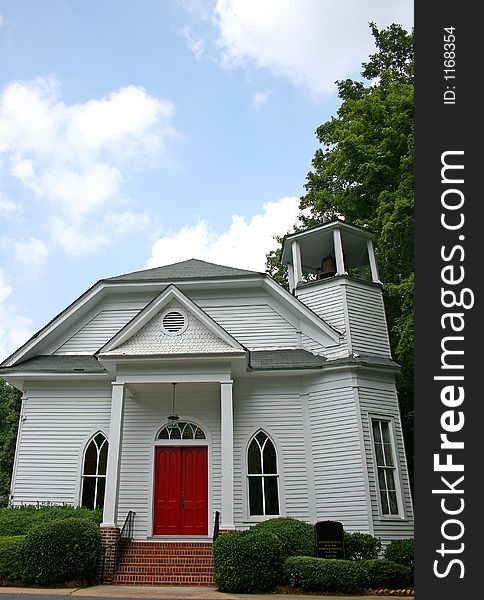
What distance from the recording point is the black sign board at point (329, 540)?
10859 millimetres

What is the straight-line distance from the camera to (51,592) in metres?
9.53

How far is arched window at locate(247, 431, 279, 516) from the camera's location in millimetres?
13445

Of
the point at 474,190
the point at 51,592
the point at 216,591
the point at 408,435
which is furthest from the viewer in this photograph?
the point at 408,435

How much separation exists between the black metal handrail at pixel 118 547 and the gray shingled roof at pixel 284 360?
4.69 m

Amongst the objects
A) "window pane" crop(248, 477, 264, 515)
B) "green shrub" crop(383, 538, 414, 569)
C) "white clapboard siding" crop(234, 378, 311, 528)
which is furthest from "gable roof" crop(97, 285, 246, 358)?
"green shrub" crop(383, 538, 414, 569)

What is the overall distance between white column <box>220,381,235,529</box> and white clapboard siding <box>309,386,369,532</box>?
2433mm

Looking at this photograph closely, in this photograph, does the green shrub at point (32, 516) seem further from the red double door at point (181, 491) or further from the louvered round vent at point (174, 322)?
the louvered round vent at point (174, 322)

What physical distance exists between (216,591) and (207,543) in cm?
265

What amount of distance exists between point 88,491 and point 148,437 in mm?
2001

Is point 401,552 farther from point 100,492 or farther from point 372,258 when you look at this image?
point 372,258

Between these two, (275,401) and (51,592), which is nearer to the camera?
(51,592)

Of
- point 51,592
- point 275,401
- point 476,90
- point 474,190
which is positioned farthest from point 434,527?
point 275,401

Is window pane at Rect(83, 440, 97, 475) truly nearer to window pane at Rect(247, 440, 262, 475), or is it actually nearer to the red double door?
the red double door

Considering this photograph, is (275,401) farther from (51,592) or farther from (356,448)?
(51,592)
